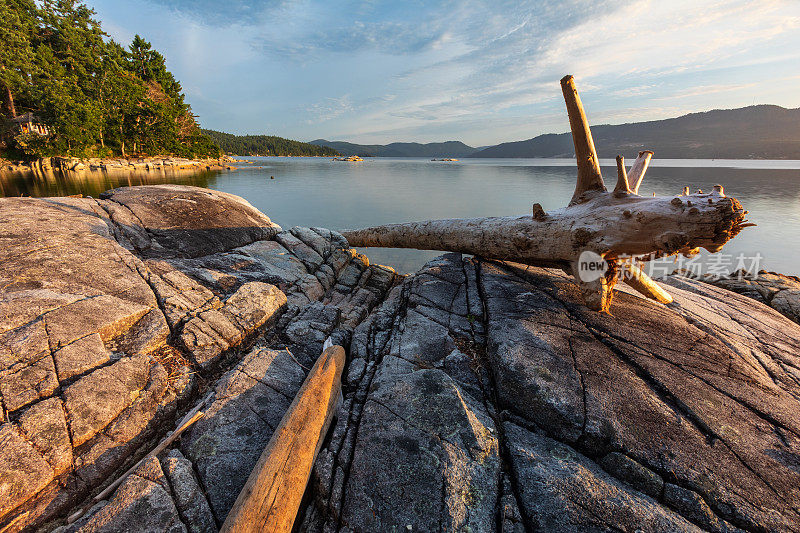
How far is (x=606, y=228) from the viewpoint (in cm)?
549

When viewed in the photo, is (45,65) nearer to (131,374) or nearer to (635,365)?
(131,374)

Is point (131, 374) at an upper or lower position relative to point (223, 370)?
upper

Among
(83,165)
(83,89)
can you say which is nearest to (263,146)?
(83,89)

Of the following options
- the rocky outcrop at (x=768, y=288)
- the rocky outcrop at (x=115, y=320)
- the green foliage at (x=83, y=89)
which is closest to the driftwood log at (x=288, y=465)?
the rocky outcrop at (x=115, y=320)

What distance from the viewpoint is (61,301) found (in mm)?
4168

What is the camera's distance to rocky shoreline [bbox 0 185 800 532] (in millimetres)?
2590

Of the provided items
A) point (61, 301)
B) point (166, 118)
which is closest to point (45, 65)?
point (166, 118)

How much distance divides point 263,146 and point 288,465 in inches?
7846

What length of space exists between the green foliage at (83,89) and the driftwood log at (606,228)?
2390 inches

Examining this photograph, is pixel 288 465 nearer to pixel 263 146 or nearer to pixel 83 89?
pixel 83 89

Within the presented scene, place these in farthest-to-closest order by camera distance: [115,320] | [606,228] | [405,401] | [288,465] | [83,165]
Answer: [83,165], [606,228], [115,320], [405,401], [288,465]

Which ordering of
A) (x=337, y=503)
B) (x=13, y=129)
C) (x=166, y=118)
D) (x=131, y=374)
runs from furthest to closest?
(x=166, y=118), (x=13, y=129), (x=131, y=374), (x=337, y=503)

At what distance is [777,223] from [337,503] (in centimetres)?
2857

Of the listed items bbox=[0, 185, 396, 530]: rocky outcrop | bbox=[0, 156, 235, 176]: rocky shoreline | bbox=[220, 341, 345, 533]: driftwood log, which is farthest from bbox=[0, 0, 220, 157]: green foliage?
bbox=[220, 341, 345, 533]: driftwood log
